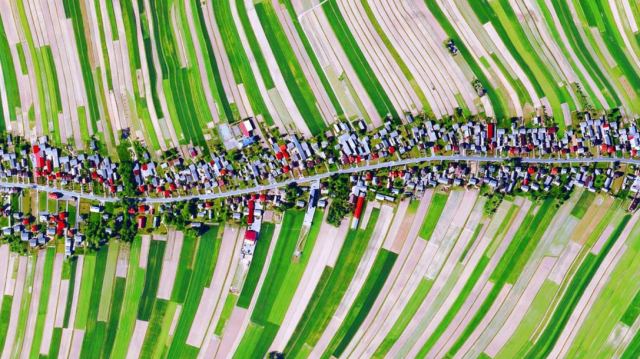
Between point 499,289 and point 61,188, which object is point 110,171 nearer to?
point 61,188

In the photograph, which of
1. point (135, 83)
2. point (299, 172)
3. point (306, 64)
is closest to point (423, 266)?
point (299, 172)

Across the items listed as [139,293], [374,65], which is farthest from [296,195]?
[139,293]

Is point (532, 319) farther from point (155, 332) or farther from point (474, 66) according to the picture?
point (155, 332)

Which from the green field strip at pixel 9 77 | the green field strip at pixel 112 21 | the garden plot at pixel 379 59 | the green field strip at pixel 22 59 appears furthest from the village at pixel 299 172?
the green field strip at pixel 112 21

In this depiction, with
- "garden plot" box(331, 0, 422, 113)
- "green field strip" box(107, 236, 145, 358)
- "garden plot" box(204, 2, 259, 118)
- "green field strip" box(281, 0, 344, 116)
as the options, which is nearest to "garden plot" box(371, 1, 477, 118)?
"garden plot" box(331, 0, 422, 113)

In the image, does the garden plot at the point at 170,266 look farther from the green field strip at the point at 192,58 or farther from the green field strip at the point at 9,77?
the green field strip at the point at 9,77

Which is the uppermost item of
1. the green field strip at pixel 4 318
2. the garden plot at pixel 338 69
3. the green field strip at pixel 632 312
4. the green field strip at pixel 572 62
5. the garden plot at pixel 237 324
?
the green field strip at pixel 572 62
